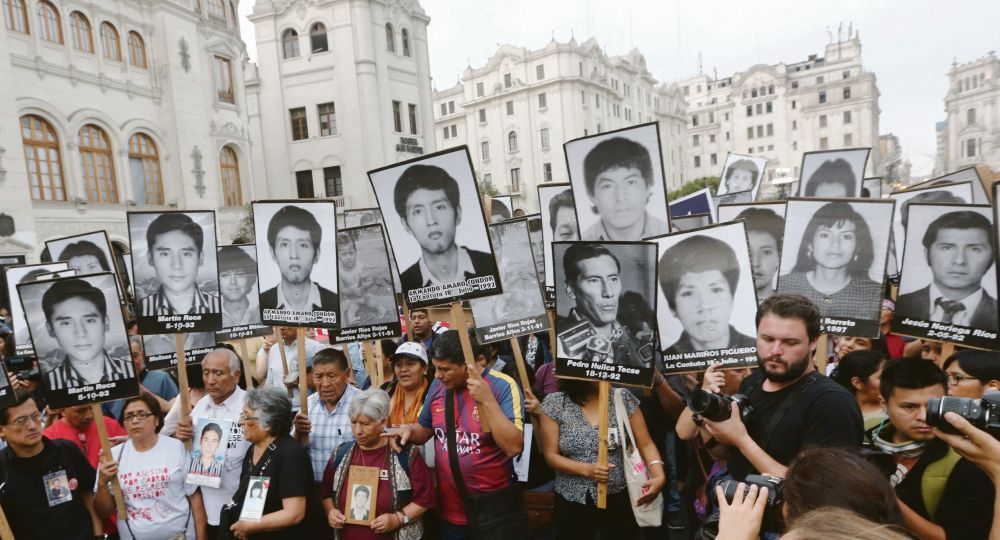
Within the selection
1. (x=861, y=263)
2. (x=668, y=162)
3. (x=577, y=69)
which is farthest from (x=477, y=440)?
(x=668, y=162)

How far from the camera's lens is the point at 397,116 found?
1435 inches

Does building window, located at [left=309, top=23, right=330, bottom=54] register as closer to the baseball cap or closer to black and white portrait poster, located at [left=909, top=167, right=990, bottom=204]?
black and white portrait poster, located at [left=909, top=167, right=990, bottom=204]

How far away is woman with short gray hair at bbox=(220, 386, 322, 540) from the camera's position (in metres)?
3.78

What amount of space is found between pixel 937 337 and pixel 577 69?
63.5m

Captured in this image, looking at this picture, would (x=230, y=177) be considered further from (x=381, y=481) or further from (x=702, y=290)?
(x=702, y=290)

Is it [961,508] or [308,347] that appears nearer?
[961,508]

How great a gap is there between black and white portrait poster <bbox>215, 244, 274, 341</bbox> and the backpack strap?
250 inches

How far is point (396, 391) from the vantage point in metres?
4.99

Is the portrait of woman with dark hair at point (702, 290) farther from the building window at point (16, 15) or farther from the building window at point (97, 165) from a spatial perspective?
the building window at point (97, 165)

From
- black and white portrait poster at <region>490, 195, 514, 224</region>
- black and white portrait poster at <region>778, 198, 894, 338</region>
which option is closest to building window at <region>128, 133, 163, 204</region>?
black and white portrait poster at <region>490, 195, 514, 224</region>

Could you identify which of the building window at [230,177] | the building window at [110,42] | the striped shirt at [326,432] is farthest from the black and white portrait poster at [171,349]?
the building window at [230,177]

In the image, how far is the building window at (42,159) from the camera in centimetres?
2055

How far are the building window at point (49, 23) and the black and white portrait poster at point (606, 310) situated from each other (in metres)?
24.7

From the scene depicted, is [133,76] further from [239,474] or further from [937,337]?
[937,337]
